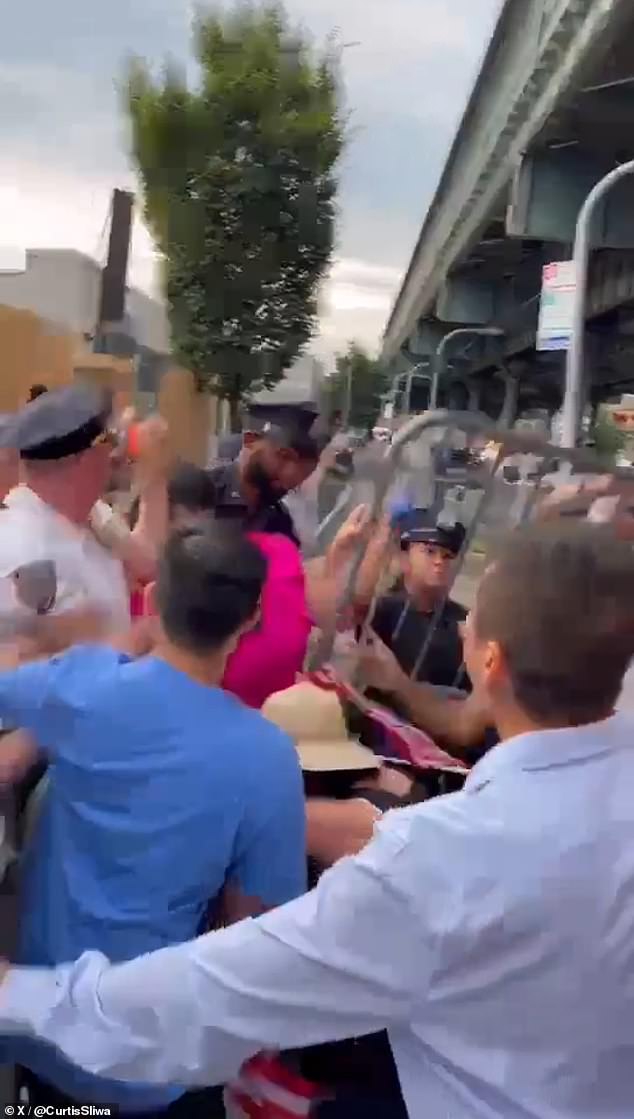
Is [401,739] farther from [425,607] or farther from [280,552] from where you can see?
[425,607]

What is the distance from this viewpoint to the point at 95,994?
5.02 ft

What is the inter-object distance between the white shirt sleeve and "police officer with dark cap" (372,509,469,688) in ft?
7.98

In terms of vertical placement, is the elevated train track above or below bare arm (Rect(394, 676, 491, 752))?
above

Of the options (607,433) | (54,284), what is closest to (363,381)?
(607,433)

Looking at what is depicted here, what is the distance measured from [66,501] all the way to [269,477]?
1.00m

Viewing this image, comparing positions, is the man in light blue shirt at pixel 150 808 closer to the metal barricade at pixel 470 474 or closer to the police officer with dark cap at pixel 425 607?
the metal barricade at pixel 470 474

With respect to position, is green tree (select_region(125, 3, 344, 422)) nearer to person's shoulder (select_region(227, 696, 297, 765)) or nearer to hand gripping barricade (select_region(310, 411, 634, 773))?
hand gripping barricade (select_region(310, 411, 634, 773))

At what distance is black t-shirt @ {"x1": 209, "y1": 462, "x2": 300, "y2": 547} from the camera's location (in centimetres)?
411

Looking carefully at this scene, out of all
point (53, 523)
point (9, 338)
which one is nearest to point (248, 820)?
point (53, 523)

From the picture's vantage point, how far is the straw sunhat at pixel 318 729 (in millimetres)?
2750

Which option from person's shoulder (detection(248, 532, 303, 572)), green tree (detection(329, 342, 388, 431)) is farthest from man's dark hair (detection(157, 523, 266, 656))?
green tree (detection(329, 342, 388, 431))

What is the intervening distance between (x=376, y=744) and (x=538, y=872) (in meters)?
1.79

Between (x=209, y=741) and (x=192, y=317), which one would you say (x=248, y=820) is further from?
(x=192, y=317)

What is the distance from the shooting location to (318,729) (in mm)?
2869
